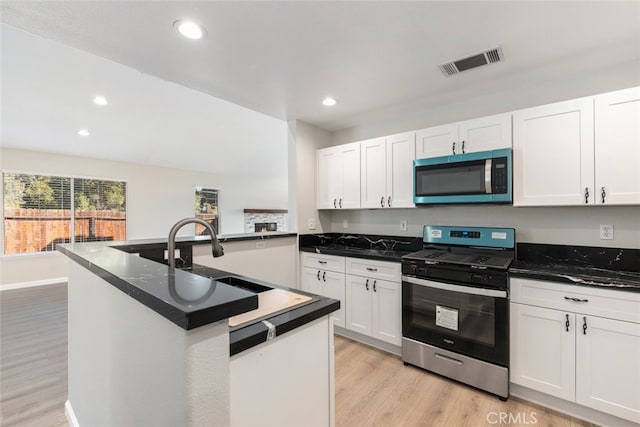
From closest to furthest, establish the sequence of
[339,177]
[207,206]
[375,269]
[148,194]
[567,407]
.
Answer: [567,407]
[375,269]
[339,177]
[148,194]
[207,206]

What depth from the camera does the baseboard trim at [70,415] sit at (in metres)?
1.70

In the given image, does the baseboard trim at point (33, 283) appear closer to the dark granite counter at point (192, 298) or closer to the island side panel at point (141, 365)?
the island side panel at point (141, 365)

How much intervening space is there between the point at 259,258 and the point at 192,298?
90.5 inches

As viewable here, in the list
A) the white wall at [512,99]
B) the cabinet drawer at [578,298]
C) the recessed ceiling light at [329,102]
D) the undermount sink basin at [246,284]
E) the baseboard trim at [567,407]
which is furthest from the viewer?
the recessed ceiling light at [329,102]

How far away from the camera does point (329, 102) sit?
2.83m

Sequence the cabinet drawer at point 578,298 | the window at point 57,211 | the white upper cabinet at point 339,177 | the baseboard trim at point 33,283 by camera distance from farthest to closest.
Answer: the window at point 57,211, the baseboard trim at point 33,283, the white upper cabinet at point 339,177, the cabinet drawer at point 578,298

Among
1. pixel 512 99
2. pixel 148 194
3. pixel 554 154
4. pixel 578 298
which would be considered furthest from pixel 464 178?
pixel 148 194

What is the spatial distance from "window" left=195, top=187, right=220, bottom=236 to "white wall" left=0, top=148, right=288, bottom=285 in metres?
0.14

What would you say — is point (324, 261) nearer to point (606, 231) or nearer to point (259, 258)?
point (259, 258)

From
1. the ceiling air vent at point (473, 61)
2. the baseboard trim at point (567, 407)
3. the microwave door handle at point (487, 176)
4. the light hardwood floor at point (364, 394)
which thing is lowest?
the light hardwood floor at point (364, 394)

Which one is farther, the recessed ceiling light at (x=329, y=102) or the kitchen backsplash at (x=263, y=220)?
the kitchen backsplash at (x=263, y=220)

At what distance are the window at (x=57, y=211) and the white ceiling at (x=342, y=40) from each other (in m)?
4.84

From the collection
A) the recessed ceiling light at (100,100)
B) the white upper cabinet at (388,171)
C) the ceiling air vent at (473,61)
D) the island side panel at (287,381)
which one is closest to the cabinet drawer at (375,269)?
the white upper cabinet at (388,171)

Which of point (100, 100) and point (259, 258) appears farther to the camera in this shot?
point (100, 100)
